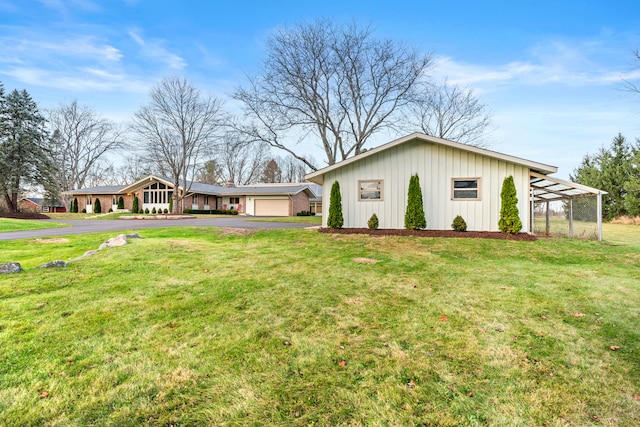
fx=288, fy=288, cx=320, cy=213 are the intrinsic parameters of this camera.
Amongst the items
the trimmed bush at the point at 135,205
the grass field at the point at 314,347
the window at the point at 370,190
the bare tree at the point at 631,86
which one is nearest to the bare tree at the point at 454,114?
the bare tree at the point at 631,86

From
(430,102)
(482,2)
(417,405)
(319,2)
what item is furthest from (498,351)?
(430,102)

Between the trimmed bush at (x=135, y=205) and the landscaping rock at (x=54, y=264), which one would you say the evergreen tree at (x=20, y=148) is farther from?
the landscaping rock at (x=54, y=264)

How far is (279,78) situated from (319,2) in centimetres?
551

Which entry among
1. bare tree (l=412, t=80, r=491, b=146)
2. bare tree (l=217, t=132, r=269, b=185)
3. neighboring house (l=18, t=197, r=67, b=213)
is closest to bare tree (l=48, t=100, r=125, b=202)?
neighboring house (l=18, t=197, r=67, b=213)

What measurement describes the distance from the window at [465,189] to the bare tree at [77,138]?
146ft

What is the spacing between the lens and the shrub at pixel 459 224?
11055mm

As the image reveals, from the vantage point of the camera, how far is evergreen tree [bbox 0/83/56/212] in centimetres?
2502

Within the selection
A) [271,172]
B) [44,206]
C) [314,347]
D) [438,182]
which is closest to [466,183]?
[438,182]

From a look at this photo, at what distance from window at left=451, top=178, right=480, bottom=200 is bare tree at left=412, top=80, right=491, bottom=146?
39.7 ft

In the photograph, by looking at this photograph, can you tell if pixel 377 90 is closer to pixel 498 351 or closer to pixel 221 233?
pixel 221 233

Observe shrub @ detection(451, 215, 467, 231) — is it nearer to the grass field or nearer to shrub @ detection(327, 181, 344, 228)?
shrub @ detection(327, 181, 344, 228)

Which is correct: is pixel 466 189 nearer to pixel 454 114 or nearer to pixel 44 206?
pixel 454 114

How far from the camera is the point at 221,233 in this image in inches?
457

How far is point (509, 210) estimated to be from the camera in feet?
34.0
